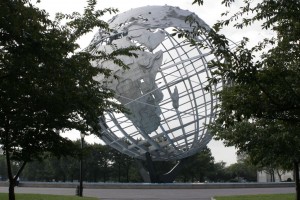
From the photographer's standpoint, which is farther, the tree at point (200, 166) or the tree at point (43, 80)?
the tree at point (200, 166)

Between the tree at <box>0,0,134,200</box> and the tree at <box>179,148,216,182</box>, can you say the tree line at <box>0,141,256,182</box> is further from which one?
the tree at <box>0,0,134,200</box>

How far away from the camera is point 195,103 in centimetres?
3156

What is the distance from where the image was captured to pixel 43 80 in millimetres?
9219

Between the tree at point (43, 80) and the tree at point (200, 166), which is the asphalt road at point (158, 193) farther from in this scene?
the tree at point (200, 166)

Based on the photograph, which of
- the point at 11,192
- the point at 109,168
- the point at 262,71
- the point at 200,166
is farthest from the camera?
the point at 109,168

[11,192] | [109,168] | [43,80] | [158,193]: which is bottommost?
[158,193]

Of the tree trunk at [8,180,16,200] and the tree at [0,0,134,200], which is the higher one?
the tree at [0,0,134,200]

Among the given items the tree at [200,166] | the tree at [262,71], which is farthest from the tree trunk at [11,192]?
the tree at [200,166]

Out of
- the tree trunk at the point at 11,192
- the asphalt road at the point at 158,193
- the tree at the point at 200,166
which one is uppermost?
the tree at the point at 200,166

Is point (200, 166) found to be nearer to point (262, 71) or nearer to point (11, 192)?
point (11, 192)

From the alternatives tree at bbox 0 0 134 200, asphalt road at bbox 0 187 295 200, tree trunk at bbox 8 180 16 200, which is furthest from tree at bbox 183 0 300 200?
asphalt road at bbox 0 187 295 200

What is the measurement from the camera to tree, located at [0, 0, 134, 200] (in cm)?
746

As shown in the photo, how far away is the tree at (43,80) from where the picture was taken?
294 inches

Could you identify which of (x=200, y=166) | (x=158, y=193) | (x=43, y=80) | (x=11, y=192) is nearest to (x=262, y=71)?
(x=43, y=80)
